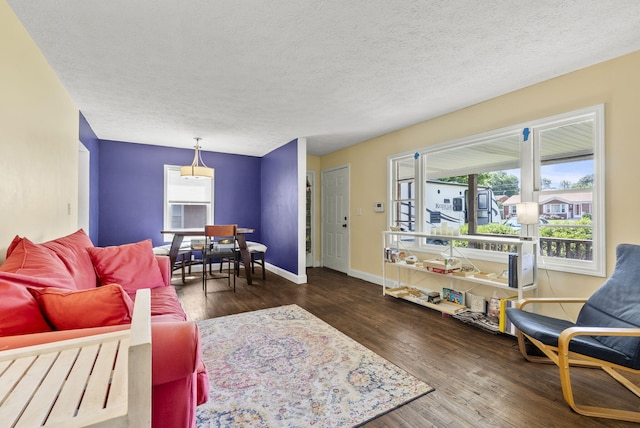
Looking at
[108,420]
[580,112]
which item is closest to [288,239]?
[580,112]

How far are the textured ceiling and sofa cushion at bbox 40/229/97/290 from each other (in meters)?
1.42

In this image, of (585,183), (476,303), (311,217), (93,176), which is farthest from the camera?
(311,217)

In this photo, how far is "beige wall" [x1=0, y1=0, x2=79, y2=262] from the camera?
1697mm

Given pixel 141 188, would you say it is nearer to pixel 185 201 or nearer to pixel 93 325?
pixel 185 201

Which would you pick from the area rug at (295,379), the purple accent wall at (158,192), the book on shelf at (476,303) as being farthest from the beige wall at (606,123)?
the purple accent wall at (158,192)

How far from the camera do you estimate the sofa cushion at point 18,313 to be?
1.00 m

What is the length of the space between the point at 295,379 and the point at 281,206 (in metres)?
3.48

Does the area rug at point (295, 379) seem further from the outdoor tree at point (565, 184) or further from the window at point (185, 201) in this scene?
the window at point (185, 201)

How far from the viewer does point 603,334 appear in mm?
1625

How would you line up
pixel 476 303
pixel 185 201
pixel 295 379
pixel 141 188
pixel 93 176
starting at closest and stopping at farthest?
pixel 295 379 < pixel 476 303 < pixel 93 176 < pixel 141 188 < pixel 185 201

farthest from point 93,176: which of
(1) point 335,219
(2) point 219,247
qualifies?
(1) point 335,219

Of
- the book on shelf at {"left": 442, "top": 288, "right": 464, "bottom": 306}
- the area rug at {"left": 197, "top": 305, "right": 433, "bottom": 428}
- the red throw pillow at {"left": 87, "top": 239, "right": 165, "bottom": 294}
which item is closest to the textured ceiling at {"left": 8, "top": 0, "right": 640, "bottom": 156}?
the red throw pillow at {"left": 87, "top": 239, "right": 165, "bottom": 294}

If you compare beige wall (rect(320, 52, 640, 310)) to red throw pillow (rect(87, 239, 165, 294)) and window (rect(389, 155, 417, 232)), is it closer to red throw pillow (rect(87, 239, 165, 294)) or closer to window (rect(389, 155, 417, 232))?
window (rect(389, 155, 417, 232))

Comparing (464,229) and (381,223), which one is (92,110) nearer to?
→ (381,223)
